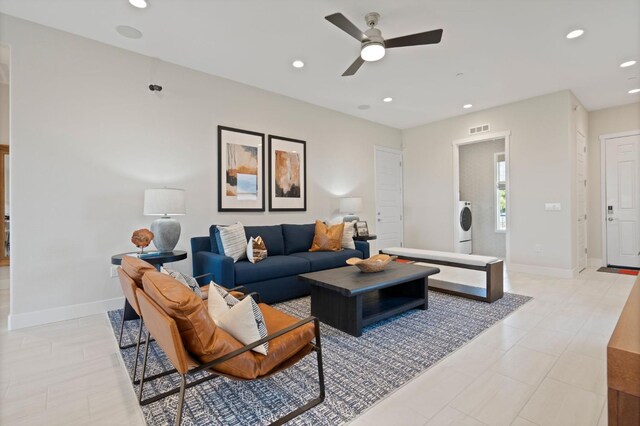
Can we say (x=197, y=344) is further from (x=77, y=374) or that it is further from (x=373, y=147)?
(x=373, y=147)

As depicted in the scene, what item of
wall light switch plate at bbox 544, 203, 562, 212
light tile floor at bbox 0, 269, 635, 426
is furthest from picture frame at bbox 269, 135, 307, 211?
wall light switch plate at bbox 544, 203, 562, 212

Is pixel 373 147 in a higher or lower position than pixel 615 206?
higher

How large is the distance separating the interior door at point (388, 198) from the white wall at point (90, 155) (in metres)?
3.24

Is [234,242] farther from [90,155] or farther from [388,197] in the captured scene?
[388,197]

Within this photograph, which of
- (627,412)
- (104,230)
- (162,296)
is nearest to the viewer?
(627,412)

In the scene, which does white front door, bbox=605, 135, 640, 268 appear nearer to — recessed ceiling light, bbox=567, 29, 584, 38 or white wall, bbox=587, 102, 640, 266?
white wall, bbox=587, 102, 640, 266

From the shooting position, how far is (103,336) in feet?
8.83

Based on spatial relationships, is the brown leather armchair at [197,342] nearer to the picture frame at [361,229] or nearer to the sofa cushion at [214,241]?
the sofa cushion at [214,241]

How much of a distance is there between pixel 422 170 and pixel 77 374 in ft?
20.7

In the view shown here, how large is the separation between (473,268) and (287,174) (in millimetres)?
2965

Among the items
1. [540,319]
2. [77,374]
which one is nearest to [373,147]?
[540,319]

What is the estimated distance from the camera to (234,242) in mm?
3537

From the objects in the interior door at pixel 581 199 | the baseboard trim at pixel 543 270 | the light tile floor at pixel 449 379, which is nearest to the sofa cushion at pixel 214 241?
the light tile floor at pixel 449 379

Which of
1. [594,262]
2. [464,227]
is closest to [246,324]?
A: [464,227]
